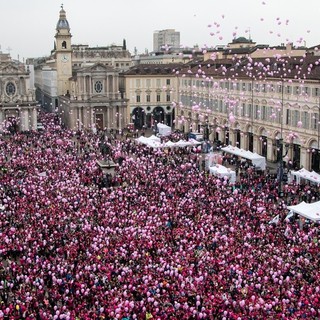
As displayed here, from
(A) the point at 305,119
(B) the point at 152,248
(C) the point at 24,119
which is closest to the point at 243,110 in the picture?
(A) the point at 305,119

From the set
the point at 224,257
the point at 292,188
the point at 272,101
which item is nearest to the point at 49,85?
the point at 272,101

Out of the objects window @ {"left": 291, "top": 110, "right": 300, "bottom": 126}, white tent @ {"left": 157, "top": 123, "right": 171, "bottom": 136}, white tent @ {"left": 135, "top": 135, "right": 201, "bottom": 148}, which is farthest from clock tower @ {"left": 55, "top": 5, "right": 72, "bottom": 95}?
window @ {"left": 291, "top": 110, "right": 300, "bottom": 126}

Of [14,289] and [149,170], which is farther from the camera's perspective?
[149,170]

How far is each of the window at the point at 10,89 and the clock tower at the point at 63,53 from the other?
1469 centimetres

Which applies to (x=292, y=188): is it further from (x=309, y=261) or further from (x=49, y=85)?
(x=49, y=85)

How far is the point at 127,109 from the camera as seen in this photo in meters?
86.2

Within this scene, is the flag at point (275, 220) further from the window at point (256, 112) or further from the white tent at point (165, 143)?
the window at point (256, 112)

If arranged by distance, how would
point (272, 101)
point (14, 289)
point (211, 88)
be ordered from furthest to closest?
point (211, 88)
point (272, 101)
point (14, 289)

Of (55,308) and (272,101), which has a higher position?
(272,101)

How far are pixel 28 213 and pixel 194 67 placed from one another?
4855 cm

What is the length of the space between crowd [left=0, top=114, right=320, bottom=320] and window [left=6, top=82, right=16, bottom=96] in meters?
37.7

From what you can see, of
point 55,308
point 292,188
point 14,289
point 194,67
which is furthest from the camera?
point 194,67

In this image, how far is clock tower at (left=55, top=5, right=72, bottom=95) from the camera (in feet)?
305

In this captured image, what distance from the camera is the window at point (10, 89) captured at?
265 feet
